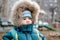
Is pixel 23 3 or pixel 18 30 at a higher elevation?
pixel 23 3

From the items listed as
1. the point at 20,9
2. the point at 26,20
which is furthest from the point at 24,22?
the point at 20,9

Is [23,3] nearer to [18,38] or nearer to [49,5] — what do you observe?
[18,38]

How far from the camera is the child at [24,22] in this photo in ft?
10.6

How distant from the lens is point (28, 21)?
332 centimetres

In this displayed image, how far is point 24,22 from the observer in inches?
130

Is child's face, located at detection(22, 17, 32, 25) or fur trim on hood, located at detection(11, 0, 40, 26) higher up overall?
fur trim on hood, located at detection(11, 0, 40, 26)

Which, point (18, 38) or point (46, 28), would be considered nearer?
point (18, 38)

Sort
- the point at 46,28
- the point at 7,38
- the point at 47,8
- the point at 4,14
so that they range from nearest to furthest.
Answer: the point at 7,38, the point at 46,28, the point at 4,14, the point at 47,8

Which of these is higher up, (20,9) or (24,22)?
(20,9)

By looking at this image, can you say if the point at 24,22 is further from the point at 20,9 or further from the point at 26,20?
the point at 20,9

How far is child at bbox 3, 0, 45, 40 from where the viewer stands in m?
3.24

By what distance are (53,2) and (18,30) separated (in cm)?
3910

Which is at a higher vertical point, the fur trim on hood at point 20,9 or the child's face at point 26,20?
the fur trim on hood at point 20,9

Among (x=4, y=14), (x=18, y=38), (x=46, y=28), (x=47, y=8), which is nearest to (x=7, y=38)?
(x=18, y=38)
